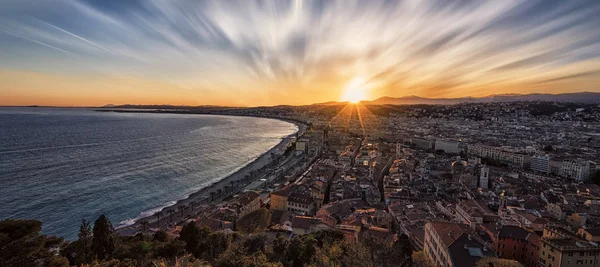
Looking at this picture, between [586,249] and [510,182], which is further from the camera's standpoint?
[510,182]

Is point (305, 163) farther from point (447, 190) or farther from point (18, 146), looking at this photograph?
point (18, 146)

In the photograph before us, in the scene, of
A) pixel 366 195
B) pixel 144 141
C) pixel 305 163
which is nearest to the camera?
pixel 366 195

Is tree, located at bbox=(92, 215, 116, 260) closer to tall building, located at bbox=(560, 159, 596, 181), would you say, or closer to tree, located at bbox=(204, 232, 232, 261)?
tree, located at bbox=(204, 232, 232, 261)

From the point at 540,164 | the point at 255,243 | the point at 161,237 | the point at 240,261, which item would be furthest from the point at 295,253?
the point at 540,164

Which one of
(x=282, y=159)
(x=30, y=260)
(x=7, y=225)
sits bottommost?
(x=282, y=159)

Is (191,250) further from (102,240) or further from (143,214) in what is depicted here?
(143,214)

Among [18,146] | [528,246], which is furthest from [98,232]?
[18,146]

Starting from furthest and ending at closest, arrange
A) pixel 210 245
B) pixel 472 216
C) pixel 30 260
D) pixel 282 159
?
pixel 282 159, pixel 472 216, pixel 210 245, pixel 30 260
